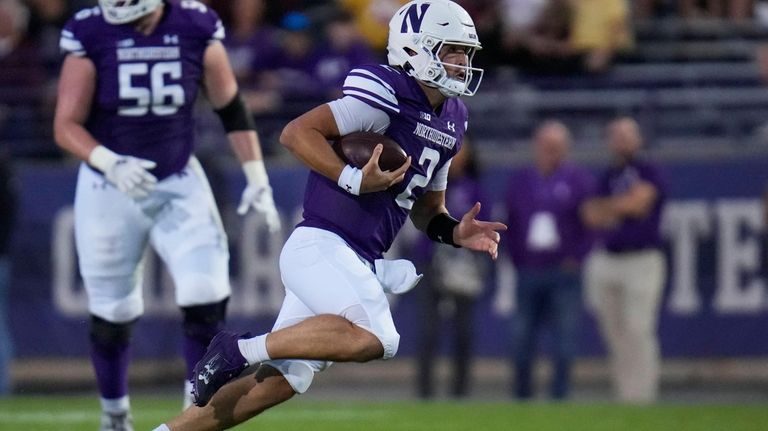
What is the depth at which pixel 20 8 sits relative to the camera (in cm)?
1294

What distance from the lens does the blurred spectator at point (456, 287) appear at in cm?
1038

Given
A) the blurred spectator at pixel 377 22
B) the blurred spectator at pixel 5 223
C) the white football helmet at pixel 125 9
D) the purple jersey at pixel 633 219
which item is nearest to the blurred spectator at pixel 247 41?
the blurred spectator at pixel 377 22

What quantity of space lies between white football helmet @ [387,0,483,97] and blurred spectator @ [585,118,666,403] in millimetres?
4808

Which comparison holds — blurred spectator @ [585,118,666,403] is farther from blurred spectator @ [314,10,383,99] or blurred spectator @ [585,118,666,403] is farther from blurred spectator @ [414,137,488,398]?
blurred spectator @ [314,10,383,99]

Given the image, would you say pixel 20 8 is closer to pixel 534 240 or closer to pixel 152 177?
pixel 534 240

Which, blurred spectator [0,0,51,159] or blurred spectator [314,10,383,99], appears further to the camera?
blurred spectator [0,0,51,159]

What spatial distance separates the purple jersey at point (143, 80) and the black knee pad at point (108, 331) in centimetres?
71

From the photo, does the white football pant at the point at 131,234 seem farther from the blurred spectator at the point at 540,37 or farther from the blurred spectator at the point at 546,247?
the blurred spectator at the point at 540,37

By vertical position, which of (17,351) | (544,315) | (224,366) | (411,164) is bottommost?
(17,351)

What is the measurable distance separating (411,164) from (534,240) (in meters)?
4.77

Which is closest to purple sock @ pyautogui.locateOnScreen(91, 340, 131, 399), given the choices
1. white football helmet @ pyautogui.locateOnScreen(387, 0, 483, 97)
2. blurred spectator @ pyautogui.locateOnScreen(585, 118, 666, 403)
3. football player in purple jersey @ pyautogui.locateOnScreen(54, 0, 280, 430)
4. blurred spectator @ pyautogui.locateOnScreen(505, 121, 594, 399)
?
football player in purple jersey @ pyautogui.locateOnScreen(54, 0, 280, 430)

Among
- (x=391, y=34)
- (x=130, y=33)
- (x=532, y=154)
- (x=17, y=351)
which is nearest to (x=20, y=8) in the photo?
(x=17, y=351)

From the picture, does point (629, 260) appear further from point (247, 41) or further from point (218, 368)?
point (218, 368)

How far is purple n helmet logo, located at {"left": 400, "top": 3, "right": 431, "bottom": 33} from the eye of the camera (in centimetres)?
574
